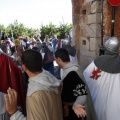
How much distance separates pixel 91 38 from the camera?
14.2 feet

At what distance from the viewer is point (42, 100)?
1.64m

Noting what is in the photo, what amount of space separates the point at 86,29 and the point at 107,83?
187 centimetres

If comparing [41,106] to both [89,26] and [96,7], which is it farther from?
[89,26]

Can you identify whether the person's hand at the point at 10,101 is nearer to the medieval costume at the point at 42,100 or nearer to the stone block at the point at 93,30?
the medieval costume at the point at 42,100

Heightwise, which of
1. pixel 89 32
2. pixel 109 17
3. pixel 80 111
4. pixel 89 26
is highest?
pixel 109 17

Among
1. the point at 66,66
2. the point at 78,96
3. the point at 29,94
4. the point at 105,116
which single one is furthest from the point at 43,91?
the point at 105,116

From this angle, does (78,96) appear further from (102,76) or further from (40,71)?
(102,76)

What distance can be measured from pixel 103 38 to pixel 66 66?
1.79 meters

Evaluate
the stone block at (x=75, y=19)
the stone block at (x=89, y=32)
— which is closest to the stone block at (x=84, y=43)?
the stone block at (x=89, y=32)

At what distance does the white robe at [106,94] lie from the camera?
9.55 ft

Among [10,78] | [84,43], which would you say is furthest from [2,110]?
[84,43]

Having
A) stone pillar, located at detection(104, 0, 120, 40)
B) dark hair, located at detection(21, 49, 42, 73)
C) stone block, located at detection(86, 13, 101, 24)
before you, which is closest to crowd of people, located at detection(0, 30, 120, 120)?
dark hair, located at detection(21, 49, 42, 73)

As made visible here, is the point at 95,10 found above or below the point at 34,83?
above

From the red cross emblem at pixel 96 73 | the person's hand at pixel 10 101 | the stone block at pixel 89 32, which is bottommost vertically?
the red cross emblem at pixel 96 73
